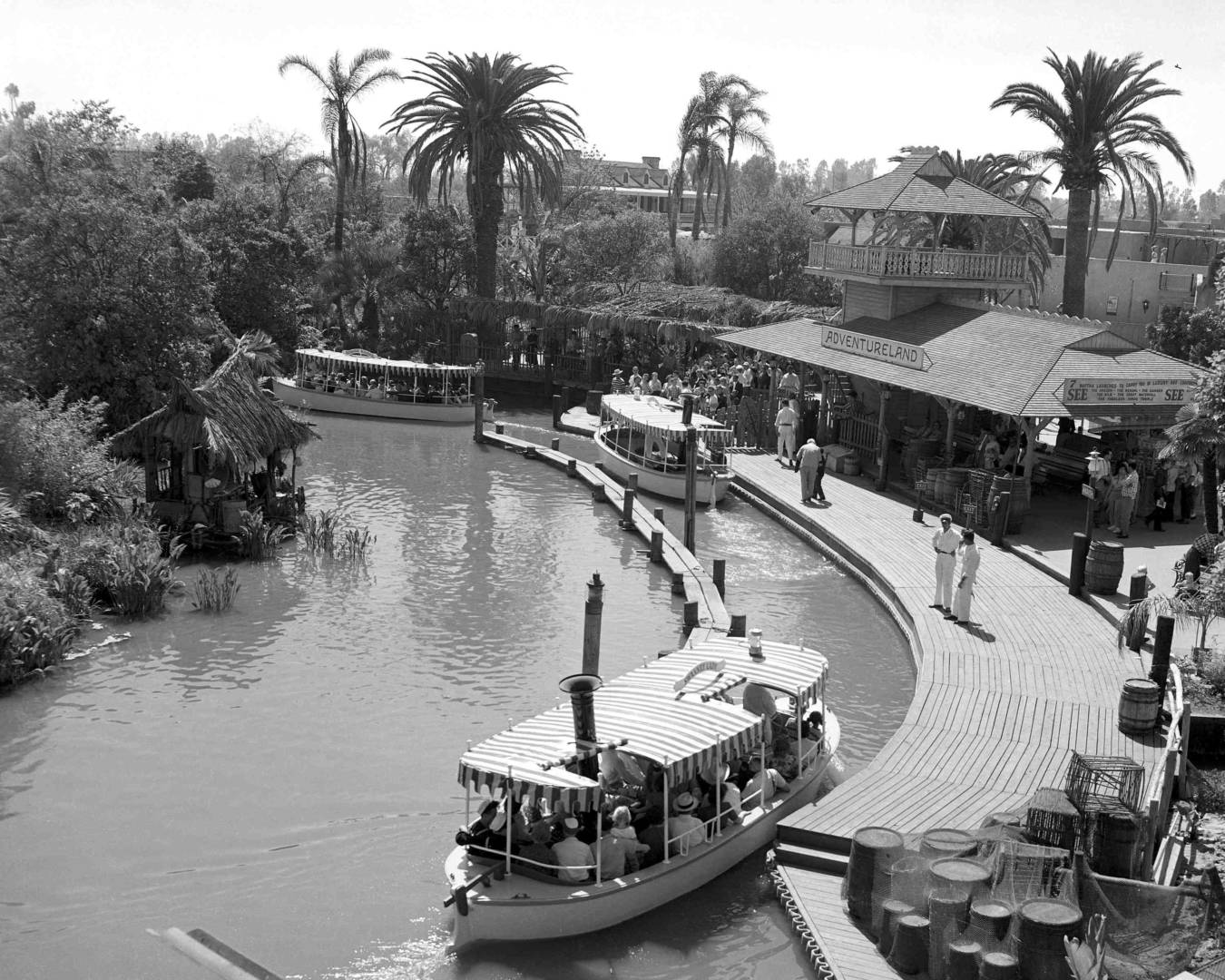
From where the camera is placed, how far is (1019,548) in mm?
25625

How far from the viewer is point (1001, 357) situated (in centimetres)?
3019

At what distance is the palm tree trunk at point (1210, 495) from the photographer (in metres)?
→ 23.2

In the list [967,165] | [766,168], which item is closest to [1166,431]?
[967,165]

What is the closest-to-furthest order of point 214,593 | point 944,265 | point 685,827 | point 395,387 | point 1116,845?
1. point 1116,845
2. point 685,827
3. point 214,593
4. point 944,265
5. point 395,387

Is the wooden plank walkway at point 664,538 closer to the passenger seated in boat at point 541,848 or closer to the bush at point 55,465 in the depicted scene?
the passenger seated in boat at point 541,848

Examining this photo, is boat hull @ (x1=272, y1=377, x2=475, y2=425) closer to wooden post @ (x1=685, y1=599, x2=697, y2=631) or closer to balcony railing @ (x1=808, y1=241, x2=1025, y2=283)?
balcony railing @ (x1=808, y1=241, x2=1025, y2=283)

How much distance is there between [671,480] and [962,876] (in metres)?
22.2

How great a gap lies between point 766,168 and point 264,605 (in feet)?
466

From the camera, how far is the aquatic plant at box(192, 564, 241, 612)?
23.9 metres

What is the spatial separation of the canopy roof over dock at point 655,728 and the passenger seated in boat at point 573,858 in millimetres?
548

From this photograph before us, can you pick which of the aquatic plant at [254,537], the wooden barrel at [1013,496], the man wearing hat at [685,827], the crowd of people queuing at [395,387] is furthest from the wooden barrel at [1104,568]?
the crowd of people queuing at [395,387]

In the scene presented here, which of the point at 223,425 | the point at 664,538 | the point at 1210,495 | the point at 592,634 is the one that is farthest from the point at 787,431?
the point at 592,634

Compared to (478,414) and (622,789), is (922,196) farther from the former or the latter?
(622,789)

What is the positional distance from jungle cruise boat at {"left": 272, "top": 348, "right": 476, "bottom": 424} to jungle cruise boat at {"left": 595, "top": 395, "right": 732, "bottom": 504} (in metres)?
10.4
